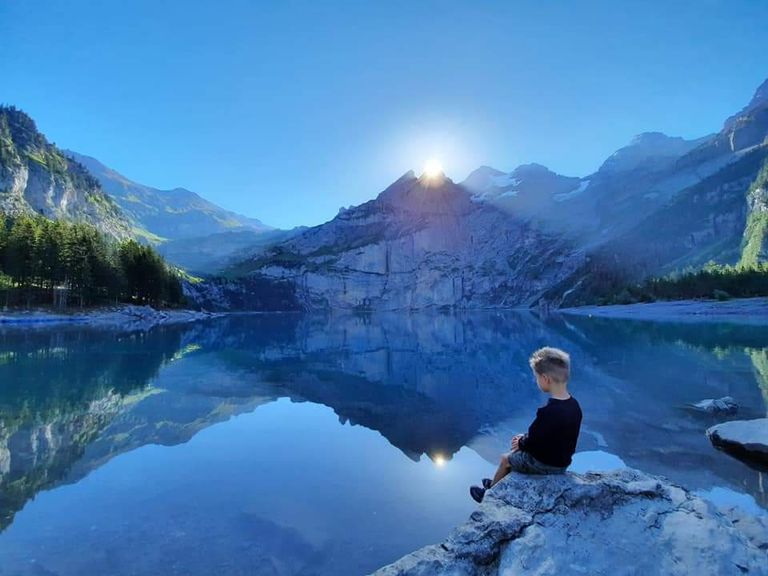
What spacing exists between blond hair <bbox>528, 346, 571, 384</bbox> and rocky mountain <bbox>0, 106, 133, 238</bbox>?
501 ft

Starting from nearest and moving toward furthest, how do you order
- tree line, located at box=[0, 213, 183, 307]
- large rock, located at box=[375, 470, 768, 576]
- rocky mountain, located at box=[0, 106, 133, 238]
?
large rock, located at box=[375, 470, 768, 576], tree line, located at box=[0, 213, 183, 307], rocky mountain, located at box=[0, 106, 133, 238]

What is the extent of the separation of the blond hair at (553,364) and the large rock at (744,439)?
8.67 m

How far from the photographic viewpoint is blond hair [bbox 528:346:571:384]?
18.9 feet

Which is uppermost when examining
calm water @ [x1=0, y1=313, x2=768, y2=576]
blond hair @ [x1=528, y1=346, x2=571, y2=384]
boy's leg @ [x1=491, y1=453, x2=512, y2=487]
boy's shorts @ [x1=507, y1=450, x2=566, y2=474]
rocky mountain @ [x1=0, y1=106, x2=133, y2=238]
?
rocky mountain @ [x1=0, y1=106, x2=133, y2=238]

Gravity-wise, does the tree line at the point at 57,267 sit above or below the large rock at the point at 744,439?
above

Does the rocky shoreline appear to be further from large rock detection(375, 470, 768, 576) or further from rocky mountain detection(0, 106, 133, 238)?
rocky mountain detection(0, 106, 133, 238)

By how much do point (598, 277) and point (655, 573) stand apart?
184 meters

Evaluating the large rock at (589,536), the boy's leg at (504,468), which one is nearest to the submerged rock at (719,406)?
the large rock at (589,536)

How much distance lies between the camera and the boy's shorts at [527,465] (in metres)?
5.60

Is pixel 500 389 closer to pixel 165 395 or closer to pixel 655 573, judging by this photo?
pixel 165 395

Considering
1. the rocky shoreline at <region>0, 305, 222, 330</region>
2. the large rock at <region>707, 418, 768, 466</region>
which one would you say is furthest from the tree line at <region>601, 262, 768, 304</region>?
the rocky shoreline at <region>0, 305, 222, 330</region>

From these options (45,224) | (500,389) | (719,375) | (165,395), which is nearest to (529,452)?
(500,389)

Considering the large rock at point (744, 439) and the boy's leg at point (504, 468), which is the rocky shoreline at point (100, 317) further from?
the boy's leg at point (504, 468)

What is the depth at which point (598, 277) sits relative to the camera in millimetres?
171000
